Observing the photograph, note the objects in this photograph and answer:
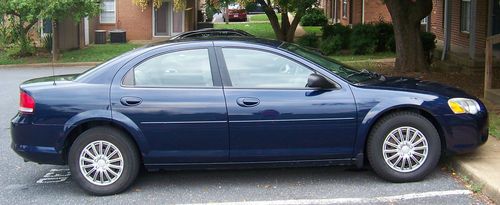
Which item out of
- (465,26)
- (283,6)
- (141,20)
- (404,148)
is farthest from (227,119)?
(141,20)

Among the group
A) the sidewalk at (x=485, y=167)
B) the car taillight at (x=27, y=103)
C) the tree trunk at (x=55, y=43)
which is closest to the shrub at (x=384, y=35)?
the tree trunk at (x=55, y=43)

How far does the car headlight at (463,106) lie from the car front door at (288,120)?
98 cm

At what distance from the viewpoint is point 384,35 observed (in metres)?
21.1

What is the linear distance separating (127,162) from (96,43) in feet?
73.5

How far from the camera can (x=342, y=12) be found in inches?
1271

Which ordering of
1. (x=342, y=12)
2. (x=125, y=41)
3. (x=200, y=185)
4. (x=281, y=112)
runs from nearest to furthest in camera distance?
(x=281, y=112), (x=200, y=185), (x=125, y=41), (x=342, y=12)

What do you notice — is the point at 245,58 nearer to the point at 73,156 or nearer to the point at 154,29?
the point at 73,156

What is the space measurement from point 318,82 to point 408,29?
8.76 m

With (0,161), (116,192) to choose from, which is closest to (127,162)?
(116,192)

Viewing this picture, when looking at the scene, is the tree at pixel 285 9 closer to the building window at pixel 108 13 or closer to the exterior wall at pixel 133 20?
the exterior wall at pixel 133 20

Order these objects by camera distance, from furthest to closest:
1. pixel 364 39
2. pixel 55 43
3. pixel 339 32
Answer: pixel 339 32
pixel 55 43
pixel 364 39

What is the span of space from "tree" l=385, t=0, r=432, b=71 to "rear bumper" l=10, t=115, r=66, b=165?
31.5 feet

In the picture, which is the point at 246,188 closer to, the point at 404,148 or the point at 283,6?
the point at 404,148

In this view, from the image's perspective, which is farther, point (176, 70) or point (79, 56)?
point (79, 56)
